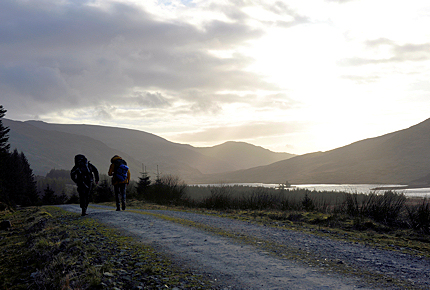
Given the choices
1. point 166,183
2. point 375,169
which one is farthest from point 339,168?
point 166,183

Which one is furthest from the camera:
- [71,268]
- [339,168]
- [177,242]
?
[339,168]

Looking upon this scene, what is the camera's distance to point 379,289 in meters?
4.45

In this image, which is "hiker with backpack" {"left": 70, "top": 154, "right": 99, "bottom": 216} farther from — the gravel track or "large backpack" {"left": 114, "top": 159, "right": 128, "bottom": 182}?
the gravel track

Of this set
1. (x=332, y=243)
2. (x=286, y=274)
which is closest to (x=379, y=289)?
(x=286, y=274)

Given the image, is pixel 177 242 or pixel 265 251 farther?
pixel 177 242

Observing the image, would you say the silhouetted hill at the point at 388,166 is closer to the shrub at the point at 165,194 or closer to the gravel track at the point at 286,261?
the shrub at the point at 165,194

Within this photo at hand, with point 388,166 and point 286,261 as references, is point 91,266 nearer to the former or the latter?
point 286,261

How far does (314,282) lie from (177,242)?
3764 millimetres

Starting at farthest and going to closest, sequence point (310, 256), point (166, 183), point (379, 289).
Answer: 1. point (166, 183)
2. point (310, 256)
3. point (379, 289)

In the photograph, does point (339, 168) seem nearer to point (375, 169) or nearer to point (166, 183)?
point (375, 169)

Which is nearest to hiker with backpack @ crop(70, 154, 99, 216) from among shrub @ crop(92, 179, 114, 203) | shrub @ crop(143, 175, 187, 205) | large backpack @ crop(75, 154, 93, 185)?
large backpack @ crop(75, 154, 93, 185)

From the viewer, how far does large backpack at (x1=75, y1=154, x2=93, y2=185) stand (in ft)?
45.0

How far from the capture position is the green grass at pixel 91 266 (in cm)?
488

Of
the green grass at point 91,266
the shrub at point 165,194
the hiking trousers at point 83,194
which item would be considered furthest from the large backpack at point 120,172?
the shrub at point 165,194
